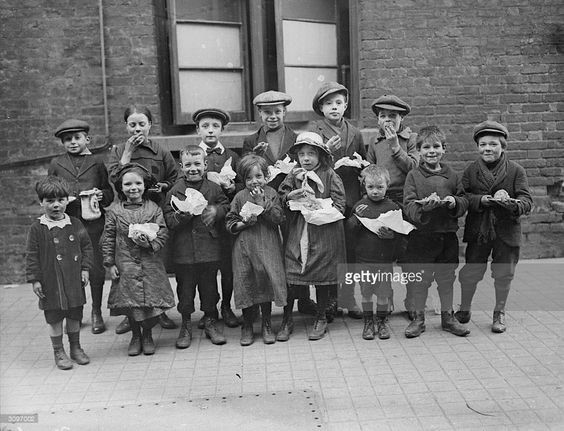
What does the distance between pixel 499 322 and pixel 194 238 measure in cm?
253

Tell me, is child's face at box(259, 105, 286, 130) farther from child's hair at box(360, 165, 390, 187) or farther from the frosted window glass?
the frosted window glass

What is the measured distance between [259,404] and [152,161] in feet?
7.80

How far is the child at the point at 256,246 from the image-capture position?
4926mm

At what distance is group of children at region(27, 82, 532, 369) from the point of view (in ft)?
15.6

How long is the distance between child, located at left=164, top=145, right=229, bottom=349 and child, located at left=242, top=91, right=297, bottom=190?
20.1 inches

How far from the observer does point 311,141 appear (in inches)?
194

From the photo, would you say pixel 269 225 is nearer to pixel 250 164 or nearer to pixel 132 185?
pixel 250 164

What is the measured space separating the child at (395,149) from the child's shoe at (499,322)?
2.15 ft

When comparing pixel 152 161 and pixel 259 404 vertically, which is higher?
pixel 152 161

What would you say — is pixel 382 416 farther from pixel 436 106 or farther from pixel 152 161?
pixel 436 106

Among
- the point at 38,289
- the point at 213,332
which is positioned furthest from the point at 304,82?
the point at 38,289

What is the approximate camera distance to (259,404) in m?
3.91

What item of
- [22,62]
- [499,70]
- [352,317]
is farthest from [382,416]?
[22,62]

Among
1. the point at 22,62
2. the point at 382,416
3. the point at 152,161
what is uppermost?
the point at 22,62
